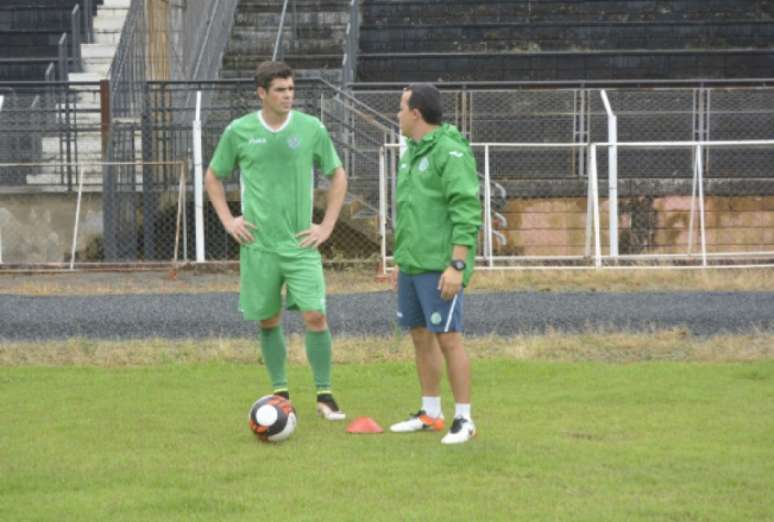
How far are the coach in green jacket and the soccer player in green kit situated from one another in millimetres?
671

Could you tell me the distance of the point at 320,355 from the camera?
9250 mm

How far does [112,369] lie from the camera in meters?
11.8

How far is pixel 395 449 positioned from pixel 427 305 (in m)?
0.77

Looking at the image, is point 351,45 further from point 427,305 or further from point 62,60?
point 427,305

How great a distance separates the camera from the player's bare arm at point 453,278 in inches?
320

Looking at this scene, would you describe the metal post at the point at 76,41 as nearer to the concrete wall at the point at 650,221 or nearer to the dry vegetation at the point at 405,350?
the concrete wall at the point at 650,221

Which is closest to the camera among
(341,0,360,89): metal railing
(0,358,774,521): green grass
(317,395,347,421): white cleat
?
(0,358,774,521): green grass

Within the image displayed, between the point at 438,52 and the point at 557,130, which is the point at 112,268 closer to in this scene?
the point at 557,130

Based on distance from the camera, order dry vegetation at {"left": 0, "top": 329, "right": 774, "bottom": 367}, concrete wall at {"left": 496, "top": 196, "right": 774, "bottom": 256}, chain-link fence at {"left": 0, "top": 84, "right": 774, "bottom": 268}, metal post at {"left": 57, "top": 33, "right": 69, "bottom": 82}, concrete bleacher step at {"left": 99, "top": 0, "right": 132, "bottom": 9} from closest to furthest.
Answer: dry vegetation at {"left": 0, "top": 329, "right": 774, "bottom": 367}
chain-link fence at {"left": 0, "top": 84, "right": 774, "bottom": 268}
concrete wall at {"left": 496, "top": 196, "right": 774, "bottom": 256}
metal post at {"left": 57, "top": 33, "right": 69, "bottom": 82}
concrete bleacher step at {"left": 99, "top": 0, "right": 132, "bottom": 9}

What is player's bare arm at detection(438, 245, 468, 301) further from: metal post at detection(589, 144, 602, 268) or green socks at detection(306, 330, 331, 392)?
metal post at detection(589, 144, 602, 268)

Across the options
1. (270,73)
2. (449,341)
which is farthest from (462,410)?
(270,73)

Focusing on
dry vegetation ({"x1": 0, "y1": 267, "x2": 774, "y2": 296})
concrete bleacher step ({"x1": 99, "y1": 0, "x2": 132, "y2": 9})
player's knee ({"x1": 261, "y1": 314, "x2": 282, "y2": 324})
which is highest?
concrete bleacher step ({"x1": 99, "y1": 0, "x2": 132, "y2": 9})

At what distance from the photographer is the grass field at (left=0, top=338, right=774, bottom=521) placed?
22.3 ft

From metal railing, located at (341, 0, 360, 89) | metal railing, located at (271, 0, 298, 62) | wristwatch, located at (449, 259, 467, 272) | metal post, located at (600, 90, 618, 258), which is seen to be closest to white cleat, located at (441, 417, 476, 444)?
wristwatch, located at (449, 259, 467, 272)
